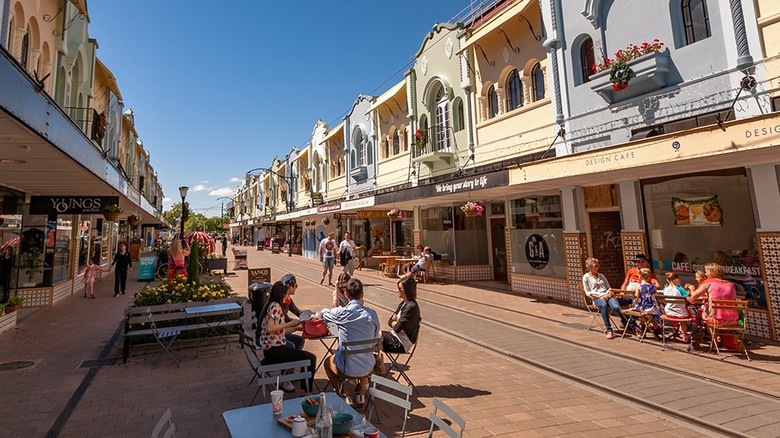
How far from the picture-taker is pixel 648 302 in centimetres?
694

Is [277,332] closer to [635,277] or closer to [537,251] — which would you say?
[635,277]

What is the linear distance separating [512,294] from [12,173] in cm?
1248

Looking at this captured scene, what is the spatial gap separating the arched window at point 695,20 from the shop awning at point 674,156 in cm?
273

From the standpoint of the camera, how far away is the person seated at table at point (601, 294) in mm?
7312

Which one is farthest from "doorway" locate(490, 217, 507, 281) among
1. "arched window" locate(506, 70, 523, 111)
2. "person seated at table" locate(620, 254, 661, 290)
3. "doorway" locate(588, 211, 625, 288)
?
"person seated at table" locate(620, 254, 661, 290)

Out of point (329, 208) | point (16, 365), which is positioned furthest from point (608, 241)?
point (329, 208)

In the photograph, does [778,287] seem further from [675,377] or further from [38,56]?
[38,56]

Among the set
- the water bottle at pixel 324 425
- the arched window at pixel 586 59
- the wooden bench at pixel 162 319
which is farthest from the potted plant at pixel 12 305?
the arched window at pixel 586 59

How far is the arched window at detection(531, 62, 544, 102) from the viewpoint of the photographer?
11219 millimetres

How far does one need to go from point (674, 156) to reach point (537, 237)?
5.55 meters

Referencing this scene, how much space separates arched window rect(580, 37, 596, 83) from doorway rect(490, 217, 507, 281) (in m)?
5.86

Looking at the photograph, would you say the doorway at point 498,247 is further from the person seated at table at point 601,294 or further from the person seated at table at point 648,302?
the person seated at table at point 648,302

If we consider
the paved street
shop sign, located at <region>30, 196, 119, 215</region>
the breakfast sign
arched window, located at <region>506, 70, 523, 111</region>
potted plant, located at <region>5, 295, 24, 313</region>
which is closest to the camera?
the paved street

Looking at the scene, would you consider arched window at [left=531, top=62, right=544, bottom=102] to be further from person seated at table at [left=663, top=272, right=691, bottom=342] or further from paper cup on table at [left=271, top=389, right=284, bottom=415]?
paper cup on table at [left=271, top=389, right=284, bottom=415]
